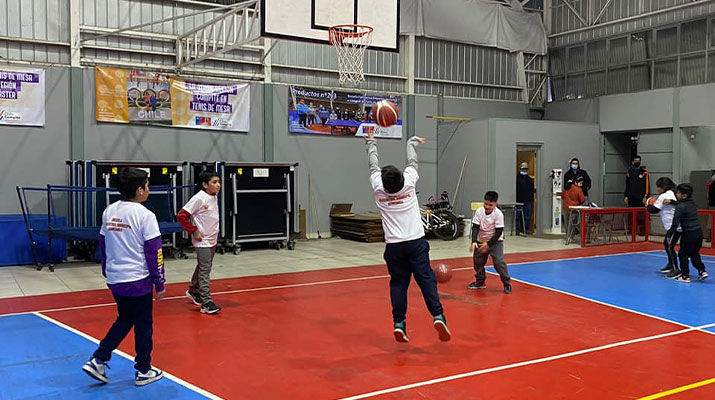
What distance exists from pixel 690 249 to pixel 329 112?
1062 centimetres

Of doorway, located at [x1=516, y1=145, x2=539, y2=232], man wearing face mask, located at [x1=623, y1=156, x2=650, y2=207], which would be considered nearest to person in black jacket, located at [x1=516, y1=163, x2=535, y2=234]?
doorway, located at [x1=516, y1=145, x2=539, y2=232]

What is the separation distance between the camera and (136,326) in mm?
5738

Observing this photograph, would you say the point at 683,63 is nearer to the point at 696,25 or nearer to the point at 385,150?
the point at 696,25

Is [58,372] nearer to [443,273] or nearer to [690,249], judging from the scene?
[443,273]

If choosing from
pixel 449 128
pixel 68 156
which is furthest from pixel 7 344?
pixel 449 128

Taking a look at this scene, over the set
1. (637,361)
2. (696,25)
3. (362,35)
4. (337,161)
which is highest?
(696,25)

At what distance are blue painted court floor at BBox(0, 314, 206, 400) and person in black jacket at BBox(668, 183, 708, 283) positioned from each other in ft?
30.4

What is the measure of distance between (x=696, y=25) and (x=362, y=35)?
36.5 ft

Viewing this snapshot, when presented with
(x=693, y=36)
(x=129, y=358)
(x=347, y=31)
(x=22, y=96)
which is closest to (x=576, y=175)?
(x=693, y=36)

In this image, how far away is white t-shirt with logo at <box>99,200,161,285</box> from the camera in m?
5.61

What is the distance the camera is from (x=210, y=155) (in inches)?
682

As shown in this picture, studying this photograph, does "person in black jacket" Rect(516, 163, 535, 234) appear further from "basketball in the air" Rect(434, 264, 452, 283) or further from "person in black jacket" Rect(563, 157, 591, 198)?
"basketball in the air" Rect(434, 264, 452, 283)

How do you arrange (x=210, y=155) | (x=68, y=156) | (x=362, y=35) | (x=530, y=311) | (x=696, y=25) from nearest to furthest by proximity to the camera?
1. (x=530, y=311)
2. (x=362, y=35)
3. (x=68, y=156)
4. (x=210, y=155)
5. (x=696, y=25)

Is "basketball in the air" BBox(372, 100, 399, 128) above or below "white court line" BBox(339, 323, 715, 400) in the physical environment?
above
